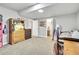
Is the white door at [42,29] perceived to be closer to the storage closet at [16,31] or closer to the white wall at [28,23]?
the white wall at [28,23]

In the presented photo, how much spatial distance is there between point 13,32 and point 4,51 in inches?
13.6

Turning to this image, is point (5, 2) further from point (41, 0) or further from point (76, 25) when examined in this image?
point (76, 25)

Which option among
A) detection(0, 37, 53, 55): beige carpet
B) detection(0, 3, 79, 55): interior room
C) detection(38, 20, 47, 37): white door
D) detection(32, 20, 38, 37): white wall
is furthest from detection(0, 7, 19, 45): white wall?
detection(38, 20, 47, 37): white door

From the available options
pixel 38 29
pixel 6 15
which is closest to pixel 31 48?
pixel 38 29

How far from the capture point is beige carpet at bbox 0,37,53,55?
181 cm

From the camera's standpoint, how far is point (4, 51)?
5.92 ft

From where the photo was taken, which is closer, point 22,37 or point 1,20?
point 1,20

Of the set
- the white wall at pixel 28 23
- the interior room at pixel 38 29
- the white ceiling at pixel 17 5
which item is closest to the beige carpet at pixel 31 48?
the interior room at pixel 38 29

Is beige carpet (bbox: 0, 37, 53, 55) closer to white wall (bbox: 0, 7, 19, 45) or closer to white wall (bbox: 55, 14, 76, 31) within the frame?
white wall (bbox: 0, 7, 19, 45)

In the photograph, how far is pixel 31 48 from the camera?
1.85m

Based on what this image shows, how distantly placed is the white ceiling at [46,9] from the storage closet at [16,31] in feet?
0.55

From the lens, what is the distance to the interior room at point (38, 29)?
181 cm
